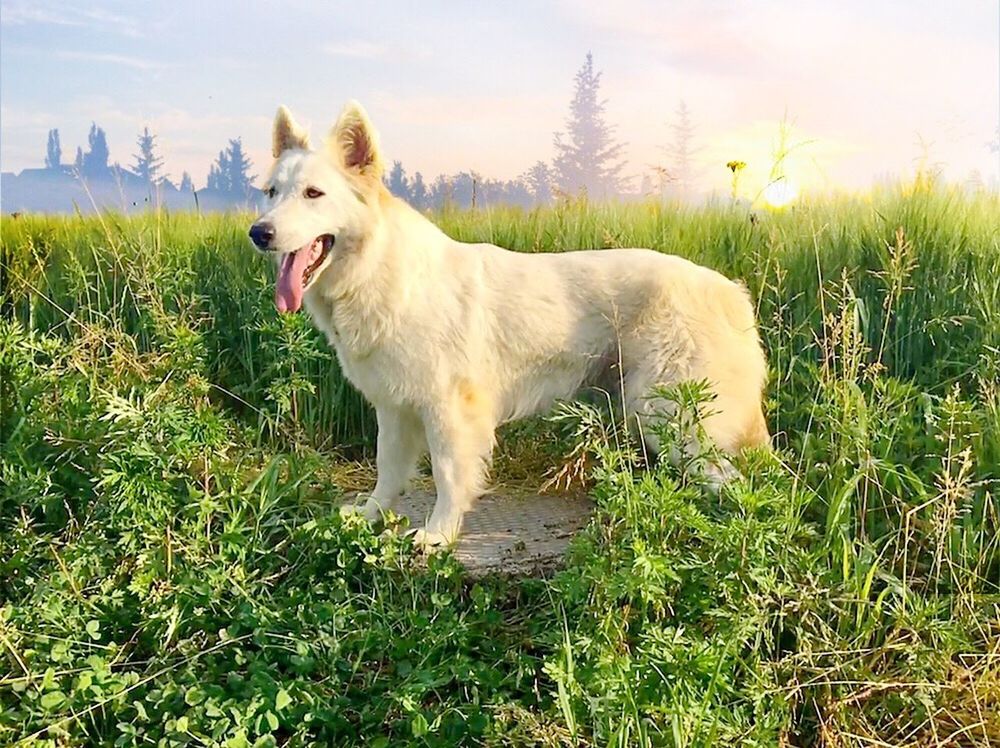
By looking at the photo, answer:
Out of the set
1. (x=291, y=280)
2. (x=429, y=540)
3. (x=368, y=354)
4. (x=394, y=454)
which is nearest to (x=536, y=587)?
(x=429, y=540)

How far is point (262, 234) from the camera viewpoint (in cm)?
295

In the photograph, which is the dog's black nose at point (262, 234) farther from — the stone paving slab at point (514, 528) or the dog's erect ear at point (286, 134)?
the stone paving slab at point (514, 528)

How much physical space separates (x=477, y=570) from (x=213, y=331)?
8.57ft

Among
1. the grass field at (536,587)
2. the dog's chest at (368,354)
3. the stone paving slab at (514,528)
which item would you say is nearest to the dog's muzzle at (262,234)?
the dog's chest at (368,354)

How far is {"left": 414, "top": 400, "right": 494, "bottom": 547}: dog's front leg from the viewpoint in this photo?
329cm

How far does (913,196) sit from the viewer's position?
479 cm

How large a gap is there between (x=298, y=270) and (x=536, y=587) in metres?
1.42

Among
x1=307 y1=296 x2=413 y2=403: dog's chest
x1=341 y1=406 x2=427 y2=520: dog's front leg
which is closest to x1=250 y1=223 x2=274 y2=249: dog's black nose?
x1=307 y1=296 x2=413 y2=403: dog's chest

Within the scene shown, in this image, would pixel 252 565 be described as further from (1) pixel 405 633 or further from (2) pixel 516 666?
(2) pixel 516 666

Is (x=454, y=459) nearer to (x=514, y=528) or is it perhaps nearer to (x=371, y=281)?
(x=514, y=528)

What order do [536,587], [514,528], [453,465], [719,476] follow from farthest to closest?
[514,528] → [453,465] → [719,476] → [536,587]

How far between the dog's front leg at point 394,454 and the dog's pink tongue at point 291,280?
0.62 metres

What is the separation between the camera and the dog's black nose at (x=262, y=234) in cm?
294

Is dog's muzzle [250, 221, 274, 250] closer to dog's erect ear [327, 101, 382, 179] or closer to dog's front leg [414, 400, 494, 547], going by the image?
dog's erect ear [327, 101, 382, 179]
